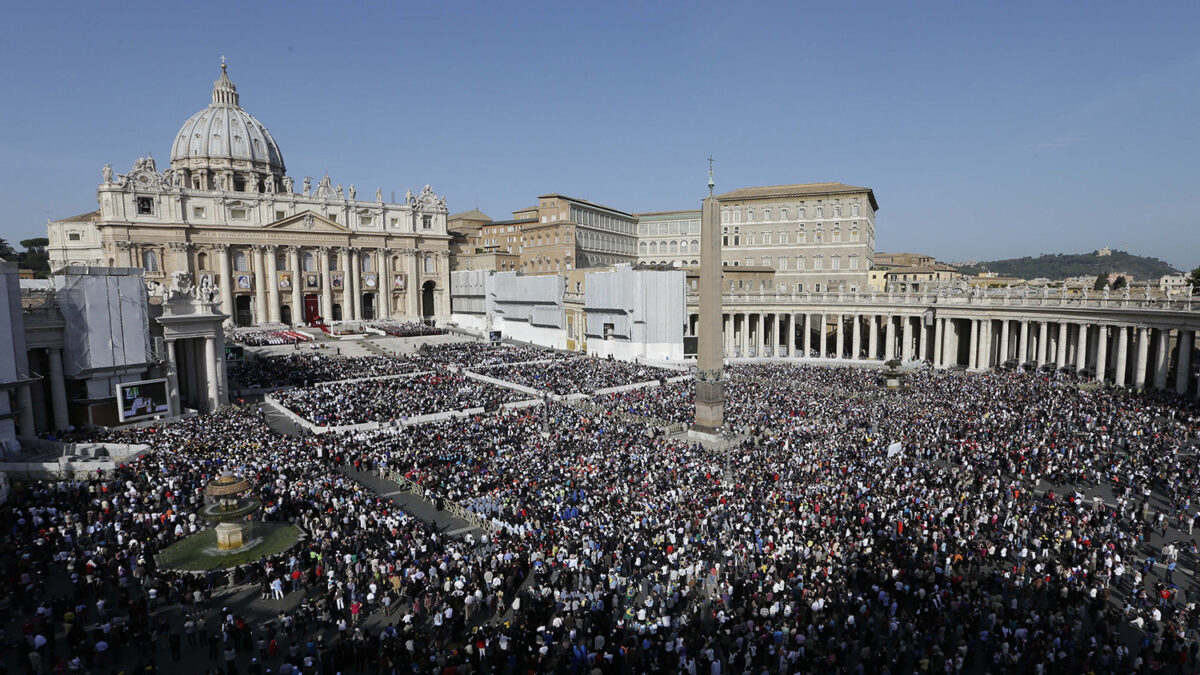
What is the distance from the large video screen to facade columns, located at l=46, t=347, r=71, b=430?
219cm

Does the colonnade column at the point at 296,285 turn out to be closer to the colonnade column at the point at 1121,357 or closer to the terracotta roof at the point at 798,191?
the terracotta roof at the point at 798,191

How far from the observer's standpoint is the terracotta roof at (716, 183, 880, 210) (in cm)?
7175

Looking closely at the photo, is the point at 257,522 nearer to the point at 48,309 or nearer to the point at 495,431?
the point at 495,431

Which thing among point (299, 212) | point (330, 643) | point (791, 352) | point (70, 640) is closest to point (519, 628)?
point (330, 643)

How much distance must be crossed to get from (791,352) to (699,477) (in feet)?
140

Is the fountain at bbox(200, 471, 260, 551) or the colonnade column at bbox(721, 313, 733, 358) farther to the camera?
the colonnade column at bbox(721, 313, 733, 358)

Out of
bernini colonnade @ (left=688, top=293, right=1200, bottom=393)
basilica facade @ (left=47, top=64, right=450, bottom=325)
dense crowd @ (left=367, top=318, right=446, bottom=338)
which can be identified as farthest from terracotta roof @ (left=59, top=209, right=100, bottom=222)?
bernini colonnade @ (left=688, top=293, right=1200, bottom=393)

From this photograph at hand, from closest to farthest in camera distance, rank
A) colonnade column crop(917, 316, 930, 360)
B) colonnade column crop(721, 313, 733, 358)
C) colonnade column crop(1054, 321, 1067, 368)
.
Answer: colonnade column crop(1054, 321, 1067, 368)
colonnade column crop(917, 316, 930, 360)
colonnade column crop(721, 313, 733, 358)

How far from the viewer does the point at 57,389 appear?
3073 centimetres

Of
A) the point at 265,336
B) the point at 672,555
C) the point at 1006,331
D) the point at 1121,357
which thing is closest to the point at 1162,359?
the point at 1121,357

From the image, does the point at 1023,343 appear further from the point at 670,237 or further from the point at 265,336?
the point at 265,336

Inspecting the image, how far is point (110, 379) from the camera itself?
3234 cm

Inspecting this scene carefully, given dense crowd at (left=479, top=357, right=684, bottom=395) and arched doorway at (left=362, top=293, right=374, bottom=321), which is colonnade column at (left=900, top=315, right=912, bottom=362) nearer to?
dense crowd at (left=479, top=357, right=684, bottom=395)

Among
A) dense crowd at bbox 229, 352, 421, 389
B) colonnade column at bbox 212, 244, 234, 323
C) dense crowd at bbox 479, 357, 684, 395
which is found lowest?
dense crowd at bbox 479, 357, 684, 395
